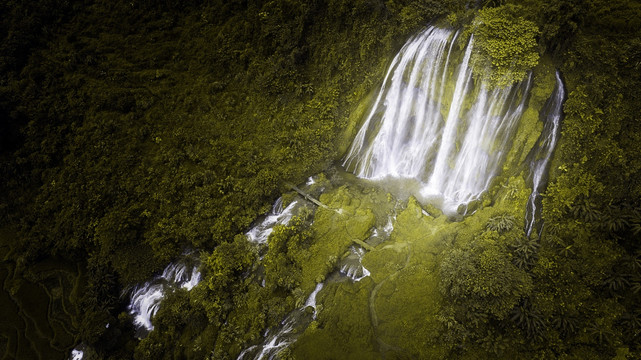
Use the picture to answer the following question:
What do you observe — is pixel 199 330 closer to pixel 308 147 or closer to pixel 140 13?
pixel 308 147

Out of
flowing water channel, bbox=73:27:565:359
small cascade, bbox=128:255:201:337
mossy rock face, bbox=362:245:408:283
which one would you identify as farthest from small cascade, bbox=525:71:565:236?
small cascade, bbox=128:255:201:337

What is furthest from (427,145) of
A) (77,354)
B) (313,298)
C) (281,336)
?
(77,354)

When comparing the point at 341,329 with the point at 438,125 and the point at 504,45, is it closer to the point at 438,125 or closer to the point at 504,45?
the point at 438,125

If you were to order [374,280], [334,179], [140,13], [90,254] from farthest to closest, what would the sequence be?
1. [140,13]
2. [334,179]
3. [90,254]
4. [374,280]

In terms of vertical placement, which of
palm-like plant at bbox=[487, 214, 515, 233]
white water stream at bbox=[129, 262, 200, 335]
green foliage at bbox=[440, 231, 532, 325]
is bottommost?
white water stream at bbox=[129, 262, 200, 335]

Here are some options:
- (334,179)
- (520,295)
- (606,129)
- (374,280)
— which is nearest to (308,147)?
(334,179)

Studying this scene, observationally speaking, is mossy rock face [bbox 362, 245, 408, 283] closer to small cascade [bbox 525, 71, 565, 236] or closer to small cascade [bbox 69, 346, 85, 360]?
small cascade [bbox 525, 71, 565, 236]
